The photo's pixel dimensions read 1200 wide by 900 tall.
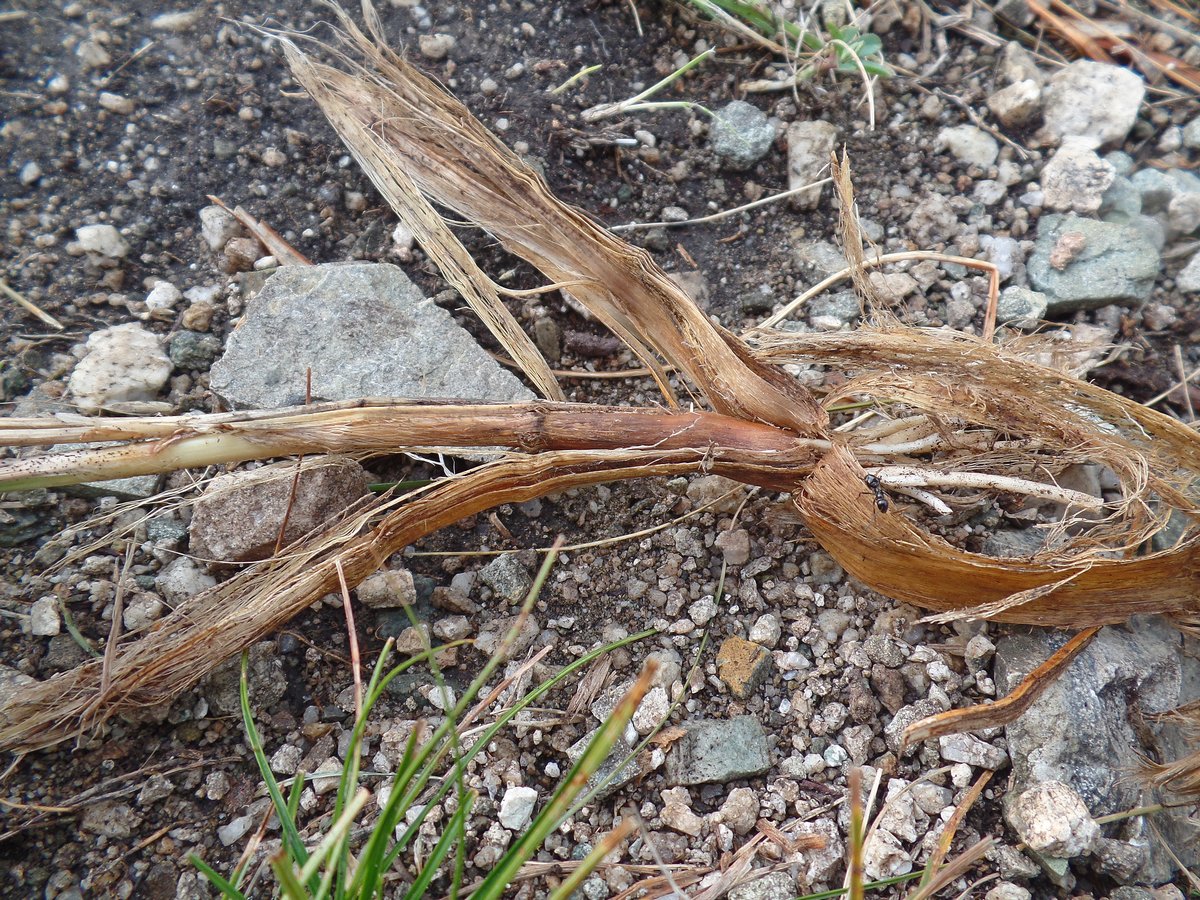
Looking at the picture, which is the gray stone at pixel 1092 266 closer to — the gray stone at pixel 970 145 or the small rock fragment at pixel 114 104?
the gray stone at pixel 970 145

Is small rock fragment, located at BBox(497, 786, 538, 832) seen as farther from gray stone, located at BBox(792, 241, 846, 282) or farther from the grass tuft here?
gray stone, located at BBox(792, 241, 846, 282)

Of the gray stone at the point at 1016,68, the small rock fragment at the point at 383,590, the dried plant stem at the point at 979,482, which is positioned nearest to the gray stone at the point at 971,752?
the dried plant stem at the point at 979,482

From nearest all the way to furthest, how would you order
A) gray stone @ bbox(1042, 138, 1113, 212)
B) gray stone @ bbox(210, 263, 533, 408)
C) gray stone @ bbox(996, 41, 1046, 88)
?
gray stone @ bbox(210, 263, 533, 408)
gray stone @ bbox(1042, 138, 1113, 212)
gray stone @ bbox(996, 41, 1046, 88)

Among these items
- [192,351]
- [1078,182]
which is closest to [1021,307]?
[1078,182]

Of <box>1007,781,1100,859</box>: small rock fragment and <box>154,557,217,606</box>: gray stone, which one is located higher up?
<box>154,557,217,606</box>: gray stone

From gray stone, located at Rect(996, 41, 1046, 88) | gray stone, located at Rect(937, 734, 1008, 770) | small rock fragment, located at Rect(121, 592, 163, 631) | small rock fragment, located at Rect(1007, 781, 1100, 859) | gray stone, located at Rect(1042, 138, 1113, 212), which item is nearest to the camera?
small rock fragment, located at Rect(1007, 781, 1100, 859)

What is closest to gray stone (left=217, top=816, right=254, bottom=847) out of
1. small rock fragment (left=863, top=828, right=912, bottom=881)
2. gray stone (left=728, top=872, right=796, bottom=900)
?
gray stone (left=728, top=872, right=796, bottom=900)

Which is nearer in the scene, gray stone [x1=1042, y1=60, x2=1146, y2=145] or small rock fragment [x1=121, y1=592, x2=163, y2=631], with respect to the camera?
small rock fragment [x1=121, y1=592, x2=163, y2=631]

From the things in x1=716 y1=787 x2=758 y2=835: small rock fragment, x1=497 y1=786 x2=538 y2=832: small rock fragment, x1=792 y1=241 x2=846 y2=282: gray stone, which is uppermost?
x1=792 y1=241 x2=846 y2=282: gray stone
